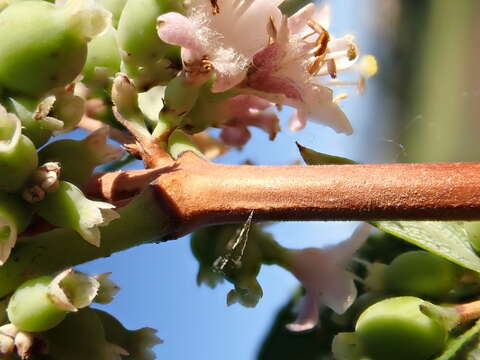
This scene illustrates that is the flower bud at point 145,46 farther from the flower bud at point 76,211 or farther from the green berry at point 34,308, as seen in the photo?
the green berry at point 34,308

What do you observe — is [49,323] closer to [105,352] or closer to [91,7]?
[105,352]

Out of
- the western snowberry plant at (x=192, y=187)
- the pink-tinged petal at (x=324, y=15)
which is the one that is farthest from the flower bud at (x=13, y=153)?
the pink-tinged petal at (x=324, y=15)

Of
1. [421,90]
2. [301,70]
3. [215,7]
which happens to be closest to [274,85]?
[301,70]

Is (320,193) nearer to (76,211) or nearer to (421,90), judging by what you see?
(76,211)

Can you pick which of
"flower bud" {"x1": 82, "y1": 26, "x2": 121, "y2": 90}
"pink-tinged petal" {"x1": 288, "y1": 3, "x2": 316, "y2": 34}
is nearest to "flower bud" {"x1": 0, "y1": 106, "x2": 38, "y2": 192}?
"flower bud" {"x1": 82, "y1": 26, "x2": 121, "y2": 90}

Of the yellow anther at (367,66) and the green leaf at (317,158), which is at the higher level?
the green leaf at (317,158)
